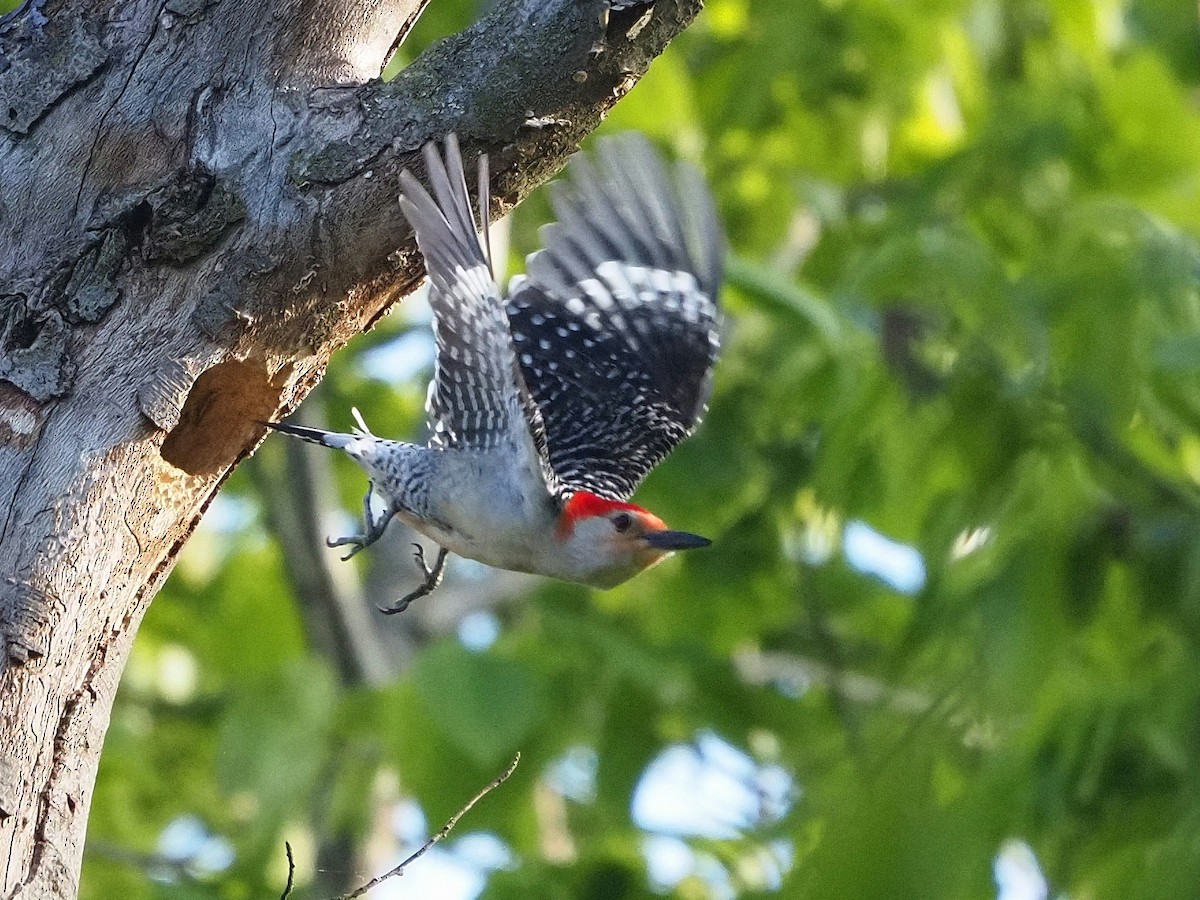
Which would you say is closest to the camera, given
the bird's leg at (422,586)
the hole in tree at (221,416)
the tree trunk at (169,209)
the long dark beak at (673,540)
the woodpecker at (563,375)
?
the tree trunk at (169,209)

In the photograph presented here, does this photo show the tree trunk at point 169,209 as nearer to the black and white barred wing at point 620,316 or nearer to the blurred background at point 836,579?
the black and white barred wing at point 620,316

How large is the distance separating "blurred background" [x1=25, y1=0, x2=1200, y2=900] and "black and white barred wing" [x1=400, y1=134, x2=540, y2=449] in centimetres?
110

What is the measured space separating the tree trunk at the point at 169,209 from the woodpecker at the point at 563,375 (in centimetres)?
13

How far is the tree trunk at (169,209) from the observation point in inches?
85.4

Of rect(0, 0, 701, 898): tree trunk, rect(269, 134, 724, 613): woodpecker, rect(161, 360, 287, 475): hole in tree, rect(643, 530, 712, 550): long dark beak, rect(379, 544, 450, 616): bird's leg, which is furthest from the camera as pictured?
rect(379, 544, 450, 616): bird's leg

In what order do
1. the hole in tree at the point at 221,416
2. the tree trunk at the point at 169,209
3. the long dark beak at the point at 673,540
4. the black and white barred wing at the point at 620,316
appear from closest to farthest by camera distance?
1. the tree trunk at the point at 169,209
2. the hole in tree at the point at 221,416
3. the long dark beak at the point at 673,540
4. the black and white barred wing at the point at 620,316

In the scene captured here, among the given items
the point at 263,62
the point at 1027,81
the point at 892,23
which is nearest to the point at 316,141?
the point at 263,62

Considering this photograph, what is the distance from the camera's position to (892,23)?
5488 mm

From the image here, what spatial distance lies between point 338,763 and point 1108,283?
284 cm

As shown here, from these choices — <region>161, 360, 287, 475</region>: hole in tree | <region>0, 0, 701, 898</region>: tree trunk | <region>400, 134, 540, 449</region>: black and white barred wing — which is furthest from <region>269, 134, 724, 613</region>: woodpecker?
<region>161, 360, 287, 475</region>: hole in tree

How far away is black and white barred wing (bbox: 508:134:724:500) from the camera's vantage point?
366 cm

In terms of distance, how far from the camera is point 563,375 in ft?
12.7

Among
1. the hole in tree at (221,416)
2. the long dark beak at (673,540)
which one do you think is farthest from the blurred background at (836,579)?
the hole in tree at (221,416)

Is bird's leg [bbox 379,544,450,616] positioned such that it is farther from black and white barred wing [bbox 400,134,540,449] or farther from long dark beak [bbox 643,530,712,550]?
long dark beak [bbox 643,530,712,550]
